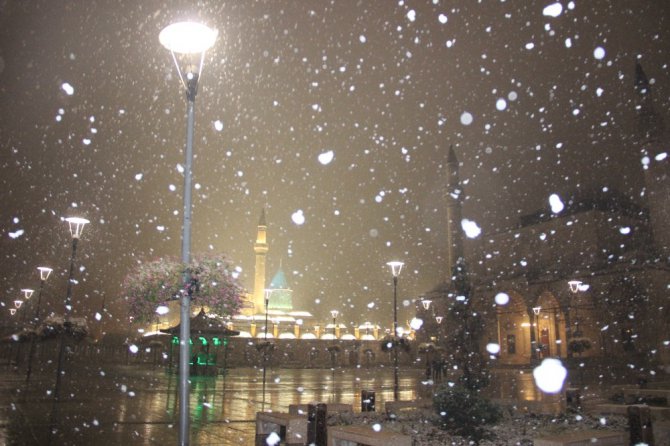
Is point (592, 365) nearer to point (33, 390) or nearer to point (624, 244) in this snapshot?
point (624, 244)

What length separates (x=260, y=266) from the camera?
299ft

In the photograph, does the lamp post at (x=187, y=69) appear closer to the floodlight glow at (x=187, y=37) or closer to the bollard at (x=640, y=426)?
the floodlight glow at (x=187, y=37)

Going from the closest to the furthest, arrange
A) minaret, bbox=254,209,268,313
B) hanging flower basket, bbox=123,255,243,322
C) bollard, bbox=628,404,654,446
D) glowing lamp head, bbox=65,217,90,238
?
bollard, bbox=628,404,654,446, hanging flower basket, bbox=123,255,243,322, glowing lamp head, bbox=65,217,90,238, minaret, bbox=254,209,268,313

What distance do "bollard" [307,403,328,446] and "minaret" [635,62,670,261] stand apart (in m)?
50.5

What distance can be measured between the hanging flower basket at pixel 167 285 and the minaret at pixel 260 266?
79.7 m

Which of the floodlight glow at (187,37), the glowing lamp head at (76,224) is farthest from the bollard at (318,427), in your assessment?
the glowing lamp head at (76,224)

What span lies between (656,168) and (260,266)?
193 feet

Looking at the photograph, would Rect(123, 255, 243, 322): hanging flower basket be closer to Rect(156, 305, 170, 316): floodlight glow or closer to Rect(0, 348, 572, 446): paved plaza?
Rect(156, 305, 170, 316): floodlight glow

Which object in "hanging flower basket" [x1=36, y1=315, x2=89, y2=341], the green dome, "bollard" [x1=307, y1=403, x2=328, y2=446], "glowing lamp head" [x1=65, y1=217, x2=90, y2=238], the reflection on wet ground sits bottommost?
the reflection on wet ground

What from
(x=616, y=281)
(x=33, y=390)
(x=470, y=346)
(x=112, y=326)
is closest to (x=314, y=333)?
(x=112, y=326)

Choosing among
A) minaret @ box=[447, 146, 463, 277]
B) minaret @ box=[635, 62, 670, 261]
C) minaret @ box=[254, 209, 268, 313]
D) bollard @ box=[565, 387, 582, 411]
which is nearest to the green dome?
minaret @ box=[254, 209, 268, 313]

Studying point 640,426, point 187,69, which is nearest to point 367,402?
point 640,426

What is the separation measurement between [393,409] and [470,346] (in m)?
43.8

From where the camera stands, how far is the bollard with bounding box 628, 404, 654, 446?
6.72 m
